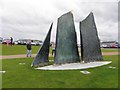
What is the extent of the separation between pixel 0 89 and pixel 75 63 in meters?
10.1

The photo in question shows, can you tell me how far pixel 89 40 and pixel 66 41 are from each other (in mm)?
2693

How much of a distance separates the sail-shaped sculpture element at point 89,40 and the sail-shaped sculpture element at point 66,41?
77 centimetres

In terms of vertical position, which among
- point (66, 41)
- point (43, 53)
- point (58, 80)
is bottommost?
point (58, 80)

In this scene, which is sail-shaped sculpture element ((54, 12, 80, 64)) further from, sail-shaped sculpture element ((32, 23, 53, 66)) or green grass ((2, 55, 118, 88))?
green grass ((2, 55, 118, 88))

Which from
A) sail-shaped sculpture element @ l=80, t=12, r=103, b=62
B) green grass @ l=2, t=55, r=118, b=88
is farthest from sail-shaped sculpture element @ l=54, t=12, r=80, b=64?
green grass @ l=2, t=55, r=118, b=88

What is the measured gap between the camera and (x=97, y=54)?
2169 cm

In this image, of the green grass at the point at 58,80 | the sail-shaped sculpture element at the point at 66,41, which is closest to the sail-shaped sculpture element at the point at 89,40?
the sail-shaped sculpture element at the point at 66,41

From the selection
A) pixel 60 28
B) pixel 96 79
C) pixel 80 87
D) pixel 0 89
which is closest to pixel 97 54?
pixel 60 28

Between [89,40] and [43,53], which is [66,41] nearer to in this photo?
[43,53]

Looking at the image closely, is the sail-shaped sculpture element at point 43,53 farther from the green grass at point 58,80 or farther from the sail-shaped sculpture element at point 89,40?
the green grass at point 58,80

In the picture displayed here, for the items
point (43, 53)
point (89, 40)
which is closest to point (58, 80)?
point (43, 53)

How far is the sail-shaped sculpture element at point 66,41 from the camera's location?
18484 millimetres

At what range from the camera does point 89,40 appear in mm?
20656

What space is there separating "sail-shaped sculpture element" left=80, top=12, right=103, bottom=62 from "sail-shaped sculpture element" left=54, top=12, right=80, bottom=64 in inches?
30.4
